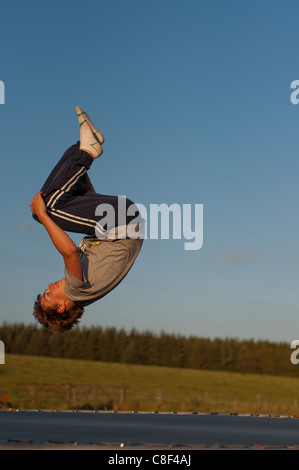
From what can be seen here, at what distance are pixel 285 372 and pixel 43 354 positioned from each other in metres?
14.7

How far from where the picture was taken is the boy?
4.95 meters

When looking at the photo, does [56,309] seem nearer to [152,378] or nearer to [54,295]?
[54,295]

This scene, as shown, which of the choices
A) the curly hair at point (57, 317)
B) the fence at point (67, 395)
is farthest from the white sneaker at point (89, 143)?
the fence at point (67, 395)

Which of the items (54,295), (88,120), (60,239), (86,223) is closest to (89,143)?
(88,120)

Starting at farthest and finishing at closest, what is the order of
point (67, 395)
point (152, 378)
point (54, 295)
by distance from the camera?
point (152, 378), point (67, 395), point (54, 295)

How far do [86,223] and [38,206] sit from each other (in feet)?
1.41

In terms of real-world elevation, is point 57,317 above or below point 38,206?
below

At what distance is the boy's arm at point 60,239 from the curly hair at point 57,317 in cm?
68

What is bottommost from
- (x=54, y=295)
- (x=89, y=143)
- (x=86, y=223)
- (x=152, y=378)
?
(x=54, y=295)

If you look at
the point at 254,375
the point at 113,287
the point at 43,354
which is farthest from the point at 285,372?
the point at 113,287

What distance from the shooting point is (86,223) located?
4992 millimetres

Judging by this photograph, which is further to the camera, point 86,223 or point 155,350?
point 155,350

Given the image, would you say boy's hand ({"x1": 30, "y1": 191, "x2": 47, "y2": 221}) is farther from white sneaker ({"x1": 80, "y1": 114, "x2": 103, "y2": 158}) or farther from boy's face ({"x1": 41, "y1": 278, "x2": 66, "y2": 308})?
boy's face ({"x1": 41, "y1": 278, "x2": 66, "y2": 308})

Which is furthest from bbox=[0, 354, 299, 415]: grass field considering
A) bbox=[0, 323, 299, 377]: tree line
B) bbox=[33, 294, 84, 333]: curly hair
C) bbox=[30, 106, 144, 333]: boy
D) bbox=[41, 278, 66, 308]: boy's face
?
bbox=[30, 106, 144, 333]: boy
